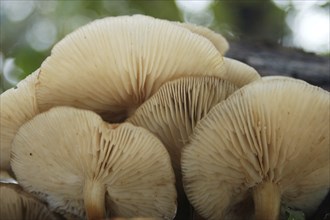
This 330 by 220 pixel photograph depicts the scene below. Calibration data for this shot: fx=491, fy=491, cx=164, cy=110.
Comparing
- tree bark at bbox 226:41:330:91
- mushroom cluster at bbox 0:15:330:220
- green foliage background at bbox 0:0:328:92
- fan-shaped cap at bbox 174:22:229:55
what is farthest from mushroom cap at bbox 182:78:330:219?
green foliage background at bbox 0:0:328:92

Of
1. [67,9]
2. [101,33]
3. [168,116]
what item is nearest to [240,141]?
[168,116]

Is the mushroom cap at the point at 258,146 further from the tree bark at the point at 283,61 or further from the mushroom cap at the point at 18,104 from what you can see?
the tree bark at the point at 283,61

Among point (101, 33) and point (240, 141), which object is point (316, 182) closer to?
point (240, 141)

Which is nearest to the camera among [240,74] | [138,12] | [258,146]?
[258,146]

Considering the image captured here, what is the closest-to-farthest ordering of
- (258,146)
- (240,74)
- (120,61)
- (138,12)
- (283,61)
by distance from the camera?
(258,146), (120,61), (240,74), (283,61), (138,12)

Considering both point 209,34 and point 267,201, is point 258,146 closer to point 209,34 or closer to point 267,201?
point 267,201

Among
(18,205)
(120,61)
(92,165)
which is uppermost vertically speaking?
(120,61)

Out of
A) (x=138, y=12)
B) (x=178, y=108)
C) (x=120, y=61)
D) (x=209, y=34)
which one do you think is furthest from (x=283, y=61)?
(x=138, y=12)
